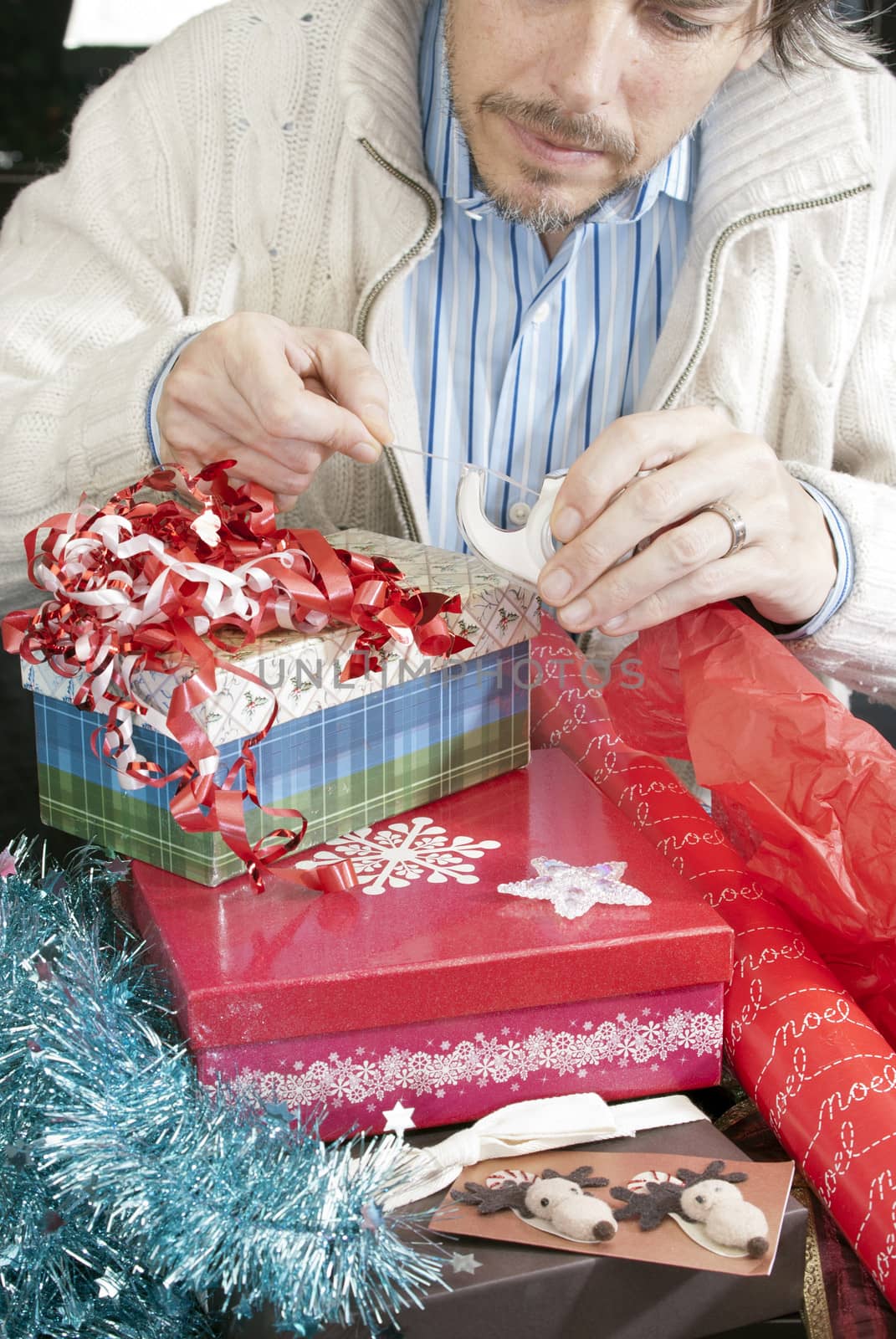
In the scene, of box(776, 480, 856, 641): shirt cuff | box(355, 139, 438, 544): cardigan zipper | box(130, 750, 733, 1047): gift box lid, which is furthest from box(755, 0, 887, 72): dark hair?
box(130, 750, 733, 1047): gift box lid

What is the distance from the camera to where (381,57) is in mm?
1166

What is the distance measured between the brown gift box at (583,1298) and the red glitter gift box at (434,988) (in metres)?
0.08

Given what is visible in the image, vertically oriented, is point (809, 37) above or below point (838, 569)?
above

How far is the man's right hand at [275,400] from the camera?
0.82 m

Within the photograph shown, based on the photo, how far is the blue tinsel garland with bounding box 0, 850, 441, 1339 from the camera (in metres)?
0.52

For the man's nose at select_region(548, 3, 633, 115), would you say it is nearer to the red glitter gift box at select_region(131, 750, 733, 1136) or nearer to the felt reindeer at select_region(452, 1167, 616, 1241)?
the red glitter gift box at select_region(131, 750, 733, 1136)

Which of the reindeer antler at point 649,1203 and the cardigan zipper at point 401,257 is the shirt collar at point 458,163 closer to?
the cardigan zipper at point 401,257

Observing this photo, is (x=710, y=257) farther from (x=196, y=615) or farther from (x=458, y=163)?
(x=196, y=615)

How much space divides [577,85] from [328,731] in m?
0.56

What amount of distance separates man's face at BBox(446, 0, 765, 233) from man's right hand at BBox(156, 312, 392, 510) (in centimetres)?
29

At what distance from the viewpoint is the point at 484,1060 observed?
2.11 feet

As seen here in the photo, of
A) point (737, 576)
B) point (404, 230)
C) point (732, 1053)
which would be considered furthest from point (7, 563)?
point (732, 1053)

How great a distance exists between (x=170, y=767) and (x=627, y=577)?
1.02ft

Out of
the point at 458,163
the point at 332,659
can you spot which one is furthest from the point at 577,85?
the point at 332,659
